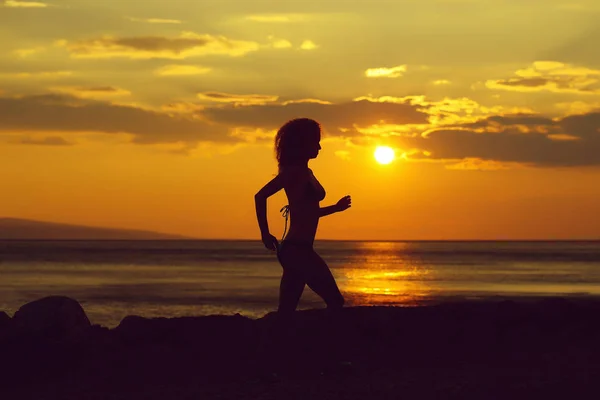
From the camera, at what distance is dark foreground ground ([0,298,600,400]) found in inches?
328

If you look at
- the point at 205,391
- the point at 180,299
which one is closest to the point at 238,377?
the point at 205,391

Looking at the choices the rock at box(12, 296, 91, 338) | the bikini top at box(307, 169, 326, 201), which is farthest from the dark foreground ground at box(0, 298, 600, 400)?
the bikini top at box(307, 169, 326, 201)

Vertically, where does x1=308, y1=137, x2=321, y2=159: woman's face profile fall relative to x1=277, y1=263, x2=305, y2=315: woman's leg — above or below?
above

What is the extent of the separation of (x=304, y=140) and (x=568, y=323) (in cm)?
595

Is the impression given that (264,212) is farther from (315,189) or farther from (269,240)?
(315,189)

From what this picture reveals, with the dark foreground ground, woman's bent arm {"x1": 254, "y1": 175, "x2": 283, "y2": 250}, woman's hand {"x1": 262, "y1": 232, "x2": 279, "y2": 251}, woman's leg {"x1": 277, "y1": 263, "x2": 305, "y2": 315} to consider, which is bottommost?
the dark foreground ground

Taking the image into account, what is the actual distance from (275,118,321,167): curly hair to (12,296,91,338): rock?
3946 millimetres

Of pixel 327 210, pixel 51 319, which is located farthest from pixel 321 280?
pixel 51 319

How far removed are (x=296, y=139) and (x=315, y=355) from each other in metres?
3.11

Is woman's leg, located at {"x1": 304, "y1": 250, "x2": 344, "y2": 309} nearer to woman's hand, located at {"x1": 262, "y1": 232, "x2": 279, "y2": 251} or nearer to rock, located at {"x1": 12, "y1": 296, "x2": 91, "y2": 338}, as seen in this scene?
woman's hand, located at {"x1": 262, "y1": 232, "x2": 279, "y2": 251}

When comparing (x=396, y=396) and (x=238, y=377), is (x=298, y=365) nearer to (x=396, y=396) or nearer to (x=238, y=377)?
(x=238, y=377)

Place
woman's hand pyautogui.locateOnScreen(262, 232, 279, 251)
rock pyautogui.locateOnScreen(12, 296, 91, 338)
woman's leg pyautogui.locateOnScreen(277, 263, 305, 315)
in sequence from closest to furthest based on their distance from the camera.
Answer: woman's hand pyautogui.locateOnScreen(262, 232, 279, 251) < woman's leg pyautogui.locateOnScreen(277, 263, 305, 315) < rock pyautogui.locateOnScreen(12, 296, 91, 338)

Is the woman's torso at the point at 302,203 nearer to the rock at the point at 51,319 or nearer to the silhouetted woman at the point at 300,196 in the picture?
the silhouetted woman at the point at 300,196

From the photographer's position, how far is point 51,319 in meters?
10.6
